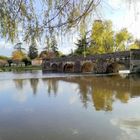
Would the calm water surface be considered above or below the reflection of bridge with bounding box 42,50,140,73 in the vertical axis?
below

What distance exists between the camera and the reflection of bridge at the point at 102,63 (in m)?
40.6

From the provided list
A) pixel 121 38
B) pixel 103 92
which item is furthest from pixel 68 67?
pixel 103 92

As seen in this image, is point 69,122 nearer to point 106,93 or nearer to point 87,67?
point 106,93

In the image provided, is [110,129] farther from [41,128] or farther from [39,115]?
[39,115]

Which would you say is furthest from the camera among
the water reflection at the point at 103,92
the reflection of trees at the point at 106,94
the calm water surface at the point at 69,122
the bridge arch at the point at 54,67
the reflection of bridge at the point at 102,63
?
the bridge arch at the point at 54,67

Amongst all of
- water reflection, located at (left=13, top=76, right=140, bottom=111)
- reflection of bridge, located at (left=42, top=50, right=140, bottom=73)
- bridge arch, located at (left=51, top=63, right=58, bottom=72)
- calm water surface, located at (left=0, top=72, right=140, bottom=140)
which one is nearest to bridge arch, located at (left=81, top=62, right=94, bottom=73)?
reflection of bridge, located at (left=42, top=50, right=140, bottom=73)

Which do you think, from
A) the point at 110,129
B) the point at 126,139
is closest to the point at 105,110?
the point at 110,129

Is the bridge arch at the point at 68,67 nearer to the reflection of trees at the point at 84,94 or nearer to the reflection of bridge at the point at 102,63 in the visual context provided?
the reflection of bridge at the point at 102,63

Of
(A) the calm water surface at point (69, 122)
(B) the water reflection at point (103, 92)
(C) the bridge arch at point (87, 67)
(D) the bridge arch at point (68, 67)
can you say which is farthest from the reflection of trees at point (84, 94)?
(D) the bridge arch at point (68, 67)

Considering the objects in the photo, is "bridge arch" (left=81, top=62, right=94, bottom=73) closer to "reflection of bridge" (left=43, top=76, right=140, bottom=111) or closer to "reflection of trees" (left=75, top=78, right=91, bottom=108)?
"reflection of bridge" (left=43, top=76, right=140, bottom=111)

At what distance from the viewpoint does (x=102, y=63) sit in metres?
45.8

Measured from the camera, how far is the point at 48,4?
3.14 metres

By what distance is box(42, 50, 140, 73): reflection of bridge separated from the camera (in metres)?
40.6

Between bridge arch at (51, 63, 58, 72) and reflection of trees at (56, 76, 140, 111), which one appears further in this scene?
bridge arch at (51, 63, 58, 72)
